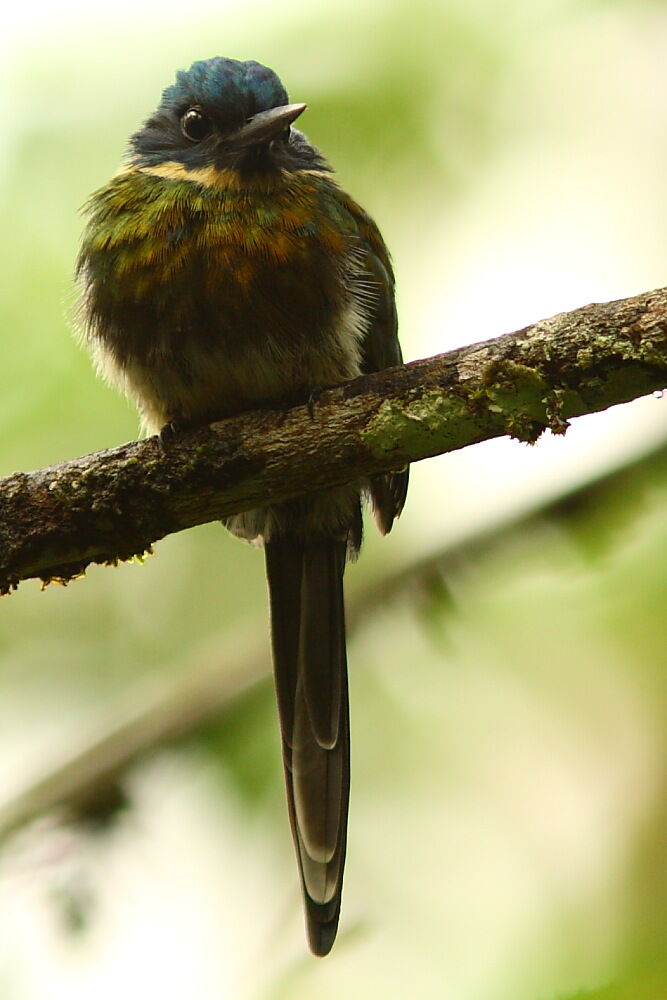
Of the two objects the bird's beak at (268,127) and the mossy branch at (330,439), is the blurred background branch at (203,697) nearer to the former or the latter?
the mossy branch at (330,439)

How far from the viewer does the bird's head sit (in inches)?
123

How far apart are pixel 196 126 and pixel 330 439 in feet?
4.07

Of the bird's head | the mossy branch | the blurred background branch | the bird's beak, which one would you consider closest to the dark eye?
the bird's head

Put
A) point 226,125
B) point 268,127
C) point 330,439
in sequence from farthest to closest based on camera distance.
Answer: point 226,125, point 268,127, point 330,439

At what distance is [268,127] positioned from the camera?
313cm

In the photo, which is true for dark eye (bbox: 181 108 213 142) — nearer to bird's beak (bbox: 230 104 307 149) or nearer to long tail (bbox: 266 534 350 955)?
bird's beak (bbox: 230 104 307 149)

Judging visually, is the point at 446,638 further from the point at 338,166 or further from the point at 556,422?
the point at 338,166

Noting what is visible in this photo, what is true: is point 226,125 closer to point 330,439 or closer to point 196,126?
point 196,126

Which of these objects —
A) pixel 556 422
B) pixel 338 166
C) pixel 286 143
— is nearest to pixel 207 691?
pixel 556 422

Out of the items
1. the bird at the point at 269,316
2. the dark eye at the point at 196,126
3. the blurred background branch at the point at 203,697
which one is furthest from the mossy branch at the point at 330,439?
the dark eye at the point at 196,126

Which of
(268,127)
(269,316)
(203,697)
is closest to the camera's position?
(269,316)

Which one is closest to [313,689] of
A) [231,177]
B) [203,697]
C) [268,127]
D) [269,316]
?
[203,697]

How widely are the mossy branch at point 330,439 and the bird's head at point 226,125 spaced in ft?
2.68

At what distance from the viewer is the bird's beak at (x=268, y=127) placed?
3.12 meters
